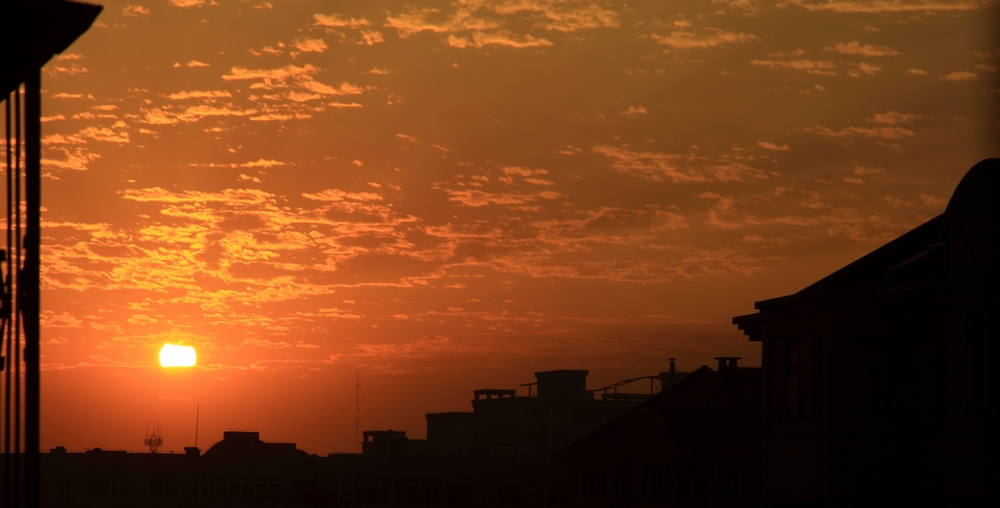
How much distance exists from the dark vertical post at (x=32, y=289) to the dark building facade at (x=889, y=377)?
66.5 feet

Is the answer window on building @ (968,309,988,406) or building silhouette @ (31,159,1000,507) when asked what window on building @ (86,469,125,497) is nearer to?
building silhouette @ (31,159,1000,507)

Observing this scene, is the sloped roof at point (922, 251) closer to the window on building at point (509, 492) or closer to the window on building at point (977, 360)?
the window on building at point (977, 360)

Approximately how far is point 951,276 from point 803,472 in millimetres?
5851

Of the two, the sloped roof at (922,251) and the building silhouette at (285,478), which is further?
the building silhouette at (285,478)

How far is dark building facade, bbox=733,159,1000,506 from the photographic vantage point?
23.7 metres

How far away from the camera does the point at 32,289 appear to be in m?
7.63

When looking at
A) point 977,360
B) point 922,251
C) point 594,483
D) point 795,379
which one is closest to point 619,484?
point 594,483

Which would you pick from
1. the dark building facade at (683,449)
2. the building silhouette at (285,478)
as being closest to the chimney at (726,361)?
the dark building facade at (683,449)

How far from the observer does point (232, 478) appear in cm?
8925

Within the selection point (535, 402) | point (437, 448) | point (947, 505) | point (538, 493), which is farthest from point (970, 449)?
point (437, 448)

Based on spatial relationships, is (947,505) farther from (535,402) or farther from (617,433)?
(535,402)

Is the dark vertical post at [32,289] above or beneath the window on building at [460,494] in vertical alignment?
above

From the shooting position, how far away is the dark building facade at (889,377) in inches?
933

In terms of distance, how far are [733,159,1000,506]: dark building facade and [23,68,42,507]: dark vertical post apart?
20273 mm
